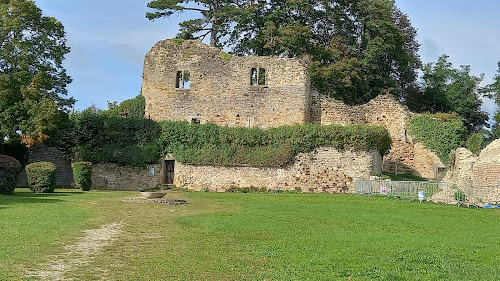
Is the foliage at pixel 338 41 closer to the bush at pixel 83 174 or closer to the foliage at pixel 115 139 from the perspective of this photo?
the foliage at pixel 115 139

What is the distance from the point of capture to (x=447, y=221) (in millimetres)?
14797

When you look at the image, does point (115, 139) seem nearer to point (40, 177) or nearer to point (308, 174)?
point (40, 177)

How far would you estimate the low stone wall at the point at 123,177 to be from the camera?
30.0 meters

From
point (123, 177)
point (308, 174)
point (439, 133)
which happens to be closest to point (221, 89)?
point (123, 177)

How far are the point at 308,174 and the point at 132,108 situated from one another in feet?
45.3

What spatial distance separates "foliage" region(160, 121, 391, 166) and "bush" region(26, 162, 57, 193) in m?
8.91

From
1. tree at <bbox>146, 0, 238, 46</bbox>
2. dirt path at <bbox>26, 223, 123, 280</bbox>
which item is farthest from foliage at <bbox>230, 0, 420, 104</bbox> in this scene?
dirt path at <bbox>26, 223, 123, 280</bbox>

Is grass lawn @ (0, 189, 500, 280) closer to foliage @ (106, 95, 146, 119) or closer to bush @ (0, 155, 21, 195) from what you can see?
bush @ (0, 155, 21, 195)

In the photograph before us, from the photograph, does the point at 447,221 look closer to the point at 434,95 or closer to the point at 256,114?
the point at 256,114

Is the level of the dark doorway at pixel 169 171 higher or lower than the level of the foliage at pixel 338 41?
lower

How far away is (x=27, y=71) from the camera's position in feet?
92.8

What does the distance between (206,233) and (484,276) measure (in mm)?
5979

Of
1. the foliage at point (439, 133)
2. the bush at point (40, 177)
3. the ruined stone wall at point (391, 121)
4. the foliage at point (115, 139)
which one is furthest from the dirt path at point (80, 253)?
the foliage at point (439, 133)

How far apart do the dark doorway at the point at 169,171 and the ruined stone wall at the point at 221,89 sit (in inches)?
164
